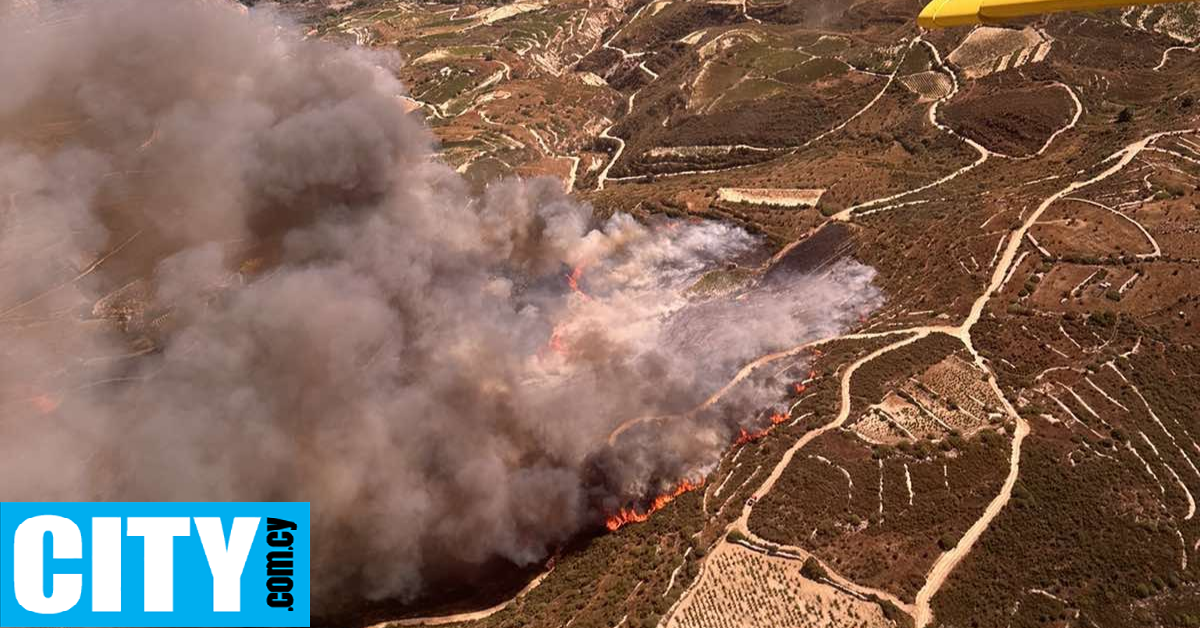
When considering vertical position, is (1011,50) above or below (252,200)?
above

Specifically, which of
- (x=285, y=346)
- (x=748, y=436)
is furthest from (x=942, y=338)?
(x=285, y=346)

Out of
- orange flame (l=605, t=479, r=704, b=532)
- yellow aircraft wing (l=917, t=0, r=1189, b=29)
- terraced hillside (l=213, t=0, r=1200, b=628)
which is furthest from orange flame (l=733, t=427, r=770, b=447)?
yellow aircraft wing (l=917, t=0, r=1189, b=29)

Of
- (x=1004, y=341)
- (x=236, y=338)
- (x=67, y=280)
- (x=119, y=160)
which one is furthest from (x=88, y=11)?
(x=1004, y=341)

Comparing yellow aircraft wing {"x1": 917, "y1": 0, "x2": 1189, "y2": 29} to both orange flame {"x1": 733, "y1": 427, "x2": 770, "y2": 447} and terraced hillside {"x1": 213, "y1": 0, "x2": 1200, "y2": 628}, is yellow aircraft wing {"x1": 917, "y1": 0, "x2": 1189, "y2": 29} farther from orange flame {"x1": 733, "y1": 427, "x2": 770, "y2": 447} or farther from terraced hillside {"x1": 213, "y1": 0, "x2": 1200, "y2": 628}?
orange flame {"x1": 733, "y1": 427, "x2": 770, "y2": 447}

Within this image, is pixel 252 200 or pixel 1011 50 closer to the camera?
pixel 252 200

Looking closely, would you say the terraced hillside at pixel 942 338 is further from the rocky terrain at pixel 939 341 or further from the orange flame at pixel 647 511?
the orange flame at pixel 647 511

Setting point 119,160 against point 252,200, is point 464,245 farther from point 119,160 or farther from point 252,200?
point 119,160

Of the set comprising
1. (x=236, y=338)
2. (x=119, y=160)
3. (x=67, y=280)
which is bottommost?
(x=236, y=338)
